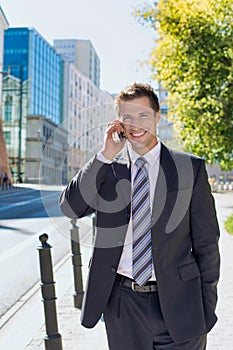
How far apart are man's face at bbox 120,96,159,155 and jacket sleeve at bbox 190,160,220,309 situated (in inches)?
13.8

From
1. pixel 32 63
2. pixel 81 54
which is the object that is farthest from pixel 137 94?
pixel 81 54

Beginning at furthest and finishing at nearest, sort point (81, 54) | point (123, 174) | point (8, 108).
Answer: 1. point (81, 54)
2. point (8, 108)
3. point (123, 174)

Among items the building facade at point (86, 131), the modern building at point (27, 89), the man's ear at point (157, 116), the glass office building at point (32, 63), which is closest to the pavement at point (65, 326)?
the building facade at point (86, 131)

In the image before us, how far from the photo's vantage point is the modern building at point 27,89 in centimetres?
6923

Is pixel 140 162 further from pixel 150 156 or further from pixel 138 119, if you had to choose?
pixel 138 119

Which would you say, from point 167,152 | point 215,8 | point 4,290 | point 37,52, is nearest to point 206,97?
point 215,8

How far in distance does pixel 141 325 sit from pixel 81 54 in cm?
13731

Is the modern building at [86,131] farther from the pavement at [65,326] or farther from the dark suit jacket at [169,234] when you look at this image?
the pavement at [65,326]

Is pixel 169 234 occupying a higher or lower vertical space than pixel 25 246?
higher

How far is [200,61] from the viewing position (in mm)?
13594

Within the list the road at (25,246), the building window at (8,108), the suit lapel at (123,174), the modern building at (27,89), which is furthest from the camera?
the modern building at (27,89)

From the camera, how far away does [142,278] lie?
259 centimetres

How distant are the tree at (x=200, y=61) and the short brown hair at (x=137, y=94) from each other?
1045cm

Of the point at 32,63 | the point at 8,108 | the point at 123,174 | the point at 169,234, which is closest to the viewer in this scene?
the point at 169,234
